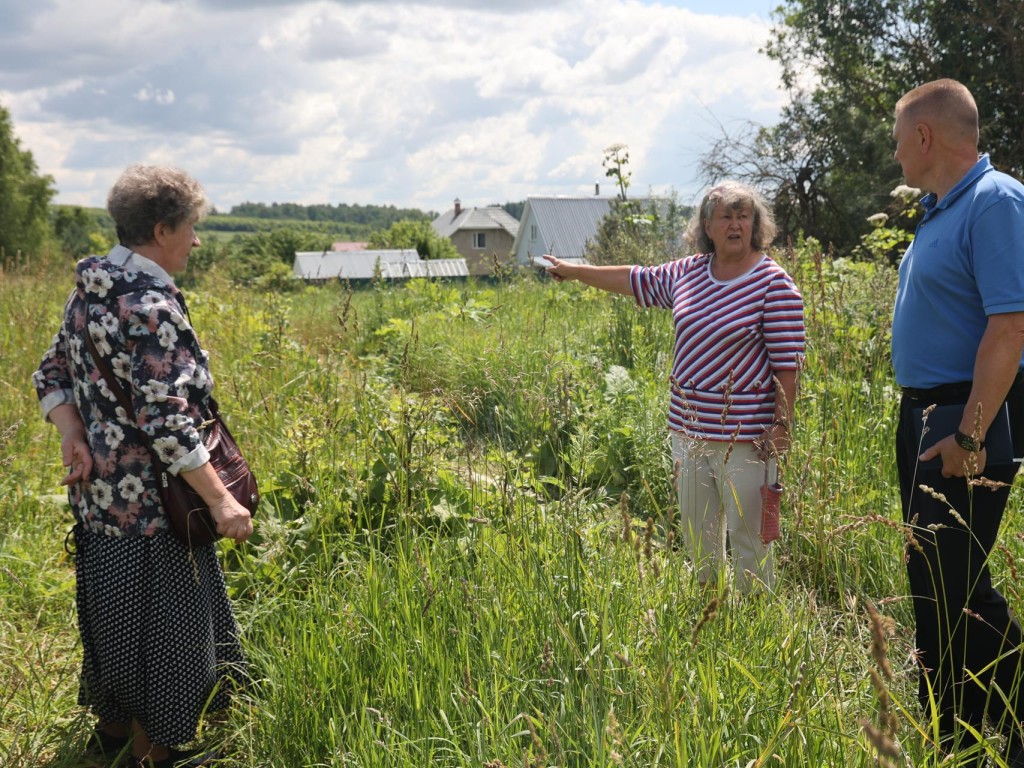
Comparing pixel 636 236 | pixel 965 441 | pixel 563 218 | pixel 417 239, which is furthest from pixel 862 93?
pixel 417 239

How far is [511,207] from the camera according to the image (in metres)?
114

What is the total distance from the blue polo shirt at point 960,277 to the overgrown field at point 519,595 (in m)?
0.55

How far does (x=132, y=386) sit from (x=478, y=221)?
286ft

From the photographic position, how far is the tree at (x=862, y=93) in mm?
15844

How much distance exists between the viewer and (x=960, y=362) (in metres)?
2.54

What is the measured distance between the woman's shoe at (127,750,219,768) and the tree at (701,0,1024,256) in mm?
16671

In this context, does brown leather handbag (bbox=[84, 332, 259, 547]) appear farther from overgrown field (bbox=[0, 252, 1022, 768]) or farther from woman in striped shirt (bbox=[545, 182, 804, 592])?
woman in striped shirt (bbox=[545, 182, 804, 592])

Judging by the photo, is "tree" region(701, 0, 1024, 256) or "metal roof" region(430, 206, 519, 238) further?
"metal roof" region(430, 206, 519, 238)

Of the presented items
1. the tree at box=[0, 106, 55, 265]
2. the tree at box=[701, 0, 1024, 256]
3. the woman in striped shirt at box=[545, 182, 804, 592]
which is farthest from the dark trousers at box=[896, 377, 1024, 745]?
the tree at box=[0, 106, 55, 265]

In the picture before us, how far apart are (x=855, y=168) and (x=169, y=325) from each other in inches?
805

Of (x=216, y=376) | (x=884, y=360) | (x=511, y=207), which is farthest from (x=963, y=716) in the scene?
(x=511, y=207)

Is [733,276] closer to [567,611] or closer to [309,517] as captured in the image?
[567,611]

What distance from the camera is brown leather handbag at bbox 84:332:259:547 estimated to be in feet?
8.54

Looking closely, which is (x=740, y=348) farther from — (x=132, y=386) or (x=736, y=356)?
(x=132, y=386)
